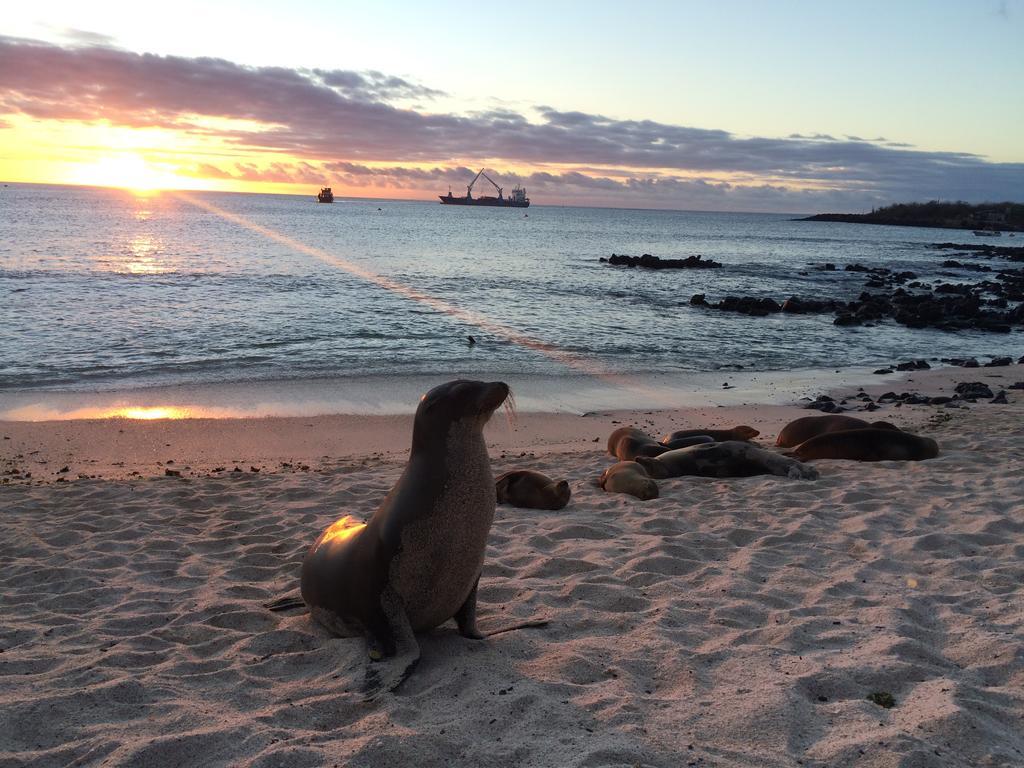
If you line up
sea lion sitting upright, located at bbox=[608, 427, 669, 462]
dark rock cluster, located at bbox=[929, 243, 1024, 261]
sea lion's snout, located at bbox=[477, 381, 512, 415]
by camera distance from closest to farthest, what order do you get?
1. sea lion's snout, located at bbox=[477, 381, 512, 415]
2. sea lion sitting upright, located at bbox=[608, 427, 669, 462]
3. dark rock cluster, located at bbox=[929, 243, 1024, 261]

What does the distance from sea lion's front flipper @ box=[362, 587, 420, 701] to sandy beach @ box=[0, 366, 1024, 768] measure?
96mm

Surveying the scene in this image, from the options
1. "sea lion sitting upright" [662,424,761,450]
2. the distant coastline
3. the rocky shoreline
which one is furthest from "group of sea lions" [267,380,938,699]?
the distant coastline

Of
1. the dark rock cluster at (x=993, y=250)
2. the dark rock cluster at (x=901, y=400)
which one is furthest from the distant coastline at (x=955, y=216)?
the dark rock cluster at (x=901, y=400)

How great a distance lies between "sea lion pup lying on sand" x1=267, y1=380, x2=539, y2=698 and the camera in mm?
4234

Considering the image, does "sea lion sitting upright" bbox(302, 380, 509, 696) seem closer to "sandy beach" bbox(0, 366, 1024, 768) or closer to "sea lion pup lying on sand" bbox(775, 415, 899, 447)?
"sandy beach" bbox(0, 366, 1024, 768)

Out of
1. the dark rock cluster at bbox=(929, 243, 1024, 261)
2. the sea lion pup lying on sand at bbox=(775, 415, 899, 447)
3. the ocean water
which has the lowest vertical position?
the ocean water

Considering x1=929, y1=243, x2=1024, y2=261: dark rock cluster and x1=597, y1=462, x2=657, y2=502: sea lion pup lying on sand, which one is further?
x1=929, y1=243, x2=1024, y2=261: dark rock cluster

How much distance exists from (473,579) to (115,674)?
1.90 meters

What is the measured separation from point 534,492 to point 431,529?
3.44 metres

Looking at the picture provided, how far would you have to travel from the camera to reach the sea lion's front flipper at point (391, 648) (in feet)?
13.2

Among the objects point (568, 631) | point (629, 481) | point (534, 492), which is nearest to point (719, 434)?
point (629, 481)

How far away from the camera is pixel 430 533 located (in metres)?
4.23

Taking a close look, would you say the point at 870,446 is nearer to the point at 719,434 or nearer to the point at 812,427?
the point at 812,427

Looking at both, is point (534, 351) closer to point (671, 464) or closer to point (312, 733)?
point (671, 464)
